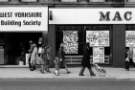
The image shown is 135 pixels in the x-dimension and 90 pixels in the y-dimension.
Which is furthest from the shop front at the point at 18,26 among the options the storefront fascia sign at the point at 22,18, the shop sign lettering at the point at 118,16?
the shop sign lettering at the point at 118,16

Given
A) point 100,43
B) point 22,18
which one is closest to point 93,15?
point 100,43

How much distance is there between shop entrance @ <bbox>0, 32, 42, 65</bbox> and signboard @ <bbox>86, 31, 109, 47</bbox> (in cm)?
362

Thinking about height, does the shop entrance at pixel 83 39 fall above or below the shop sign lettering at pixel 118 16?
below

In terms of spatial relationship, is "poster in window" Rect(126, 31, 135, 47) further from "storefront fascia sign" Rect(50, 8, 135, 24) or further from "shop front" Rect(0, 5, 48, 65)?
"shop front" Rect(0, 5, 48, 65)

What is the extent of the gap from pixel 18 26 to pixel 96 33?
213 inches

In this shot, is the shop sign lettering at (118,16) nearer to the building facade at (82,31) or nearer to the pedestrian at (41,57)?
the building facade at (82,31)

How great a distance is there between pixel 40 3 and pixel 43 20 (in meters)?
1.28

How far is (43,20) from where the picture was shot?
23688 mm

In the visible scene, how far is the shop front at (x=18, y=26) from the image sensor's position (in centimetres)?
2356

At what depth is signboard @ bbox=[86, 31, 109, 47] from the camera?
2427cm

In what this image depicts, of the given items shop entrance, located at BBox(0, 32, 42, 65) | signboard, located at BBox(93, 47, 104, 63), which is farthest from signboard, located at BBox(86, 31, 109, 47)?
shop entrance, located at BBox(0, 32, 42, 65)

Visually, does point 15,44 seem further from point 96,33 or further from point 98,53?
point 98,53

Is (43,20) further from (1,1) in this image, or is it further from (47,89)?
(47,89)

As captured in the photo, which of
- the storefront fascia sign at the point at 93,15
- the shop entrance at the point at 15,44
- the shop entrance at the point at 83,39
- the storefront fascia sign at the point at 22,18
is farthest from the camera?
the shop entrance at the point at 83,39
